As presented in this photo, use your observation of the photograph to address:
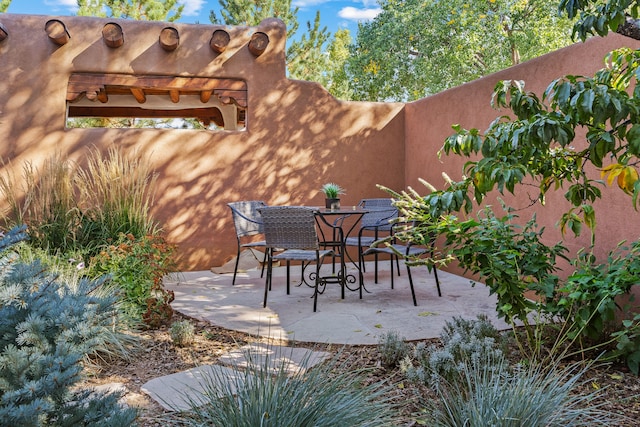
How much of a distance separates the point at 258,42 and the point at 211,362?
14.1 ft

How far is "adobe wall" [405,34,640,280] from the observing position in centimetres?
347

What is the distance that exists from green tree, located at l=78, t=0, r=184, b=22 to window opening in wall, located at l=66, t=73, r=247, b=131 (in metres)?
4.86

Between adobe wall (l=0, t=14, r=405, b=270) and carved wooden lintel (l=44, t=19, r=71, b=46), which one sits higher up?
carved wooden lintel (l=44, t=19, r=71, b=46)

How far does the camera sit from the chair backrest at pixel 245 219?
517 centimetres

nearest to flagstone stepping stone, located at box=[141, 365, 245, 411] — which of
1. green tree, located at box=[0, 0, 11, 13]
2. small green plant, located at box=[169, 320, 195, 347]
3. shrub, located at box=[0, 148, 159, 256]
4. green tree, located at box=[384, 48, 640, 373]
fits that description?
small green plant, located at box=[169, 320, 195, 347]

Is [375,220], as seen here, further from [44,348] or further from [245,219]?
[44,348]

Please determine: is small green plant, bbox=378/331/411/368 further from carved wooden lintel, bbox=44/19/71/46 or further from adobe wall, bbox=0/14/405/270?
carved wooden lintel, bbox=44/19/71/46

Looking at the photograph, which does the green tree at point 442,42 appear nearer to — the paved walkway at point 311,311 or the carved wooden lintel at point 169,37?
the carved wooden lintel at point 169,37

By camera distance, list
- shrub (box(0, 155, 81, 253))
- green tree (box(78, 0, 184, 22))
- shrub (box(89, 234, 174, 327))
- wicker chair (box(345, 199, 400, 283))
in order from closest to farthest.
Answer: shrub (box(89, 234, 174, 327))
shrub (box(0, 155, 81, 253))
wicker chair (box(345, 199, 400, 283))
green tree (box(78, 0, 184, 22))

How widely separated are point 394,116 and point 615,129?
527cm

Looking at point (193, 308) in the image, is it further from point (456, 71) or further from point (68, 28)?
point (456, 71)

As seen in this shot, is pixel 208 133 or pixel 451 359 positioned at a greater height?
pixel 208 133

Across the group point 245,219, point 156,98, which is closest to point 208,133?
point 245,219

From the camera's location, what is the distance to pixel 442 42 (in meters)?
12.2
